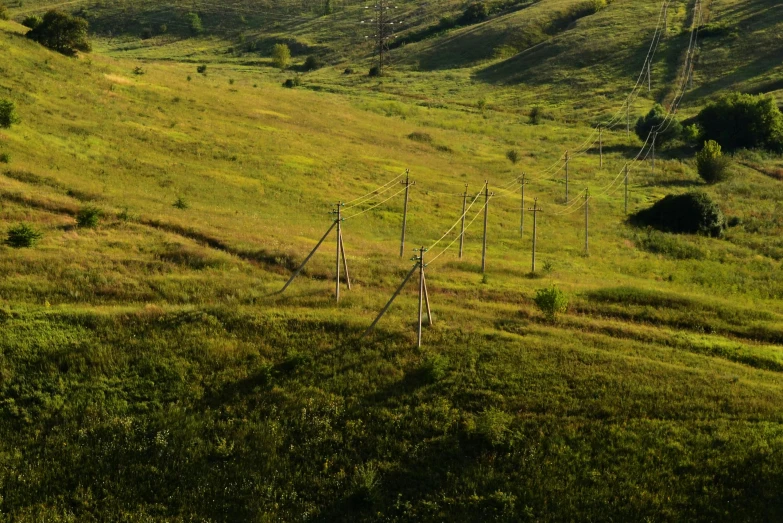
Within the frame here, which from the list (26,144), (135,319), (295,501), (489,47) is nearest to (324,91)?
(489,47)

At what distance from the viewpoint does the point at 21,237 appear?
85.6 ft

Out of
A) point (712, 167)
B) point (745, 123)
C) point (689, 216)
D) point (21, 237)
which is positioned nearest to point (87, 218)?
point (21, 237)

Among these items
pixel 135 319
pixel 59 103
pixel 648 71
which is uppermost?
pixel 648 71

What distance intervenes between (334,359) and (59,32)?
69.3m

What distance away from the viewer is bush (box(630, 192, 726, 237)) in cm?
5294

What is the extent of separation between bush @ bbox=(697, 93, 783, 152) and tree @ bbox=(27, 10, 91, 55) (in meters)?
93.4

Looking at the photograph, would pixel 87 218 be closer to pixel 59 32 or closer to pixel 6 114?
pixel 6 114

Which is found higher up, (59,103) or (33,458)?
(59,103)

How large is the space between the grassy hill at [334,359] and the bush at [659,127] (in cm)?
4295

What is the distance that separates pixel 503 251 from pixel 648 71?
111m

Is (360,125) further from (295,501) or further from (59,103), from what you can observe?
(295,501)

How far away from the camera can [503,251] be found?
142ft

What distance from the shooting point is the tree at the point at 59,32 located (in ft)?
224

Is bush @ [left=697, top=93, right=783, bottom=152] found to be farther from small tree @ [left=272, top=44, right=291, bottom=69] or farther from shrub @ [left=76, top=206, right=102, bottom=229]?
small tree @ [left=272, top=44, right=291, bottom=69]
